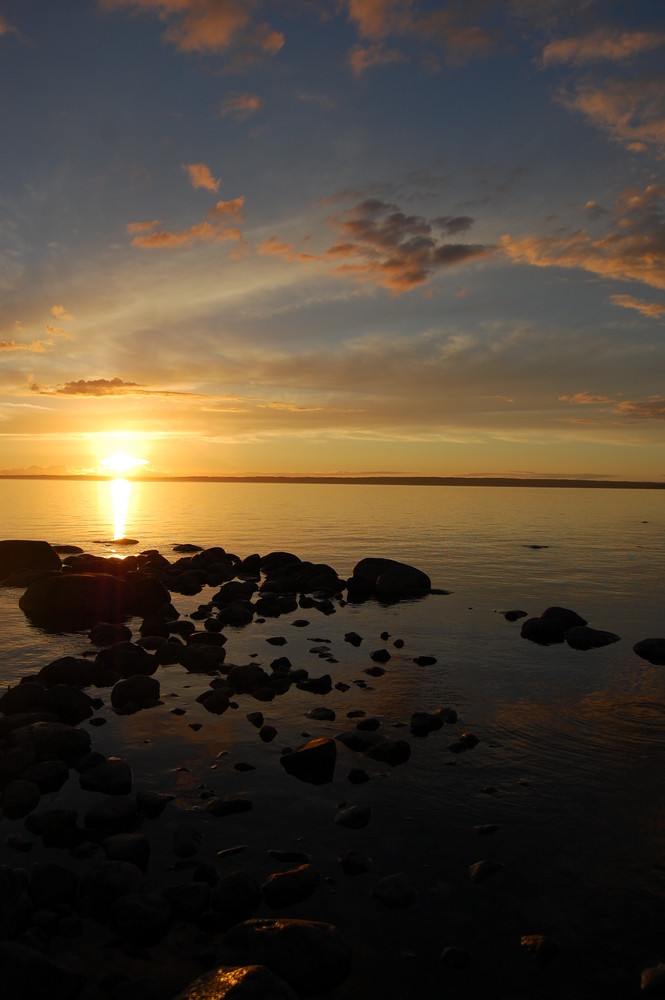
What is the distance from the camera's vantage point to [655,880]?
763 cm

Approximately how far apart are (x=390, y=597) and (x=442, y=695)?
1488cm

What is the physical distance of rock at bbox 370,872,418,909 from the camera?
7184 mm

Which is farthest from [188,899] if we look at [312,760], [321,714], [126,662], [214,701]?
[126,662]

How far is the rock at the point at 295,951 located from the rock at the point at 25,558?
33351 millimetres

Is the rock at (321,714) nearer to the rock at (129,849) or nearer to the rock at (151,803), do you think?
the rock at (151,803)

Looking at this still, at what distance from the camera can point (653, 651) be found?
1806cm

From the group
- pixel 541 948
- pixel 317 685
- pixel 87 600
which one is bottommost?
pixel 317 685

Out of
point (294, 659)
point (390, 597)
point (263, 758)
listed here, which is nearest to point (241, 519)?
point (390, 597)

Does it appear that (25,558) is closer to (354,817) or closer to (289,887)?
(354,817)

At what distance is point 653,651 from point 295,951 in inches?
598

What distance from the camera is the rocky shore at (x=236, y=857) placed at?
6137mm

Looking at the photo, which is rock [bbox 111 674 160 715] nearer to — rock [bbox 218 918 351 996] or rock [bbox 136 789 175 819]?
rock [bbox 136 789 175 819]

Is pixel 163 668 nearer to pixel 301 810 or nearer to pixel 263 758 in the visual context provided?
pixel 263 758

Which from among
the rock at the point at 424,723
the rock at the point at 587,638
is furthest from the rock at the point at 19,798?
the rock at the point at 587,638
